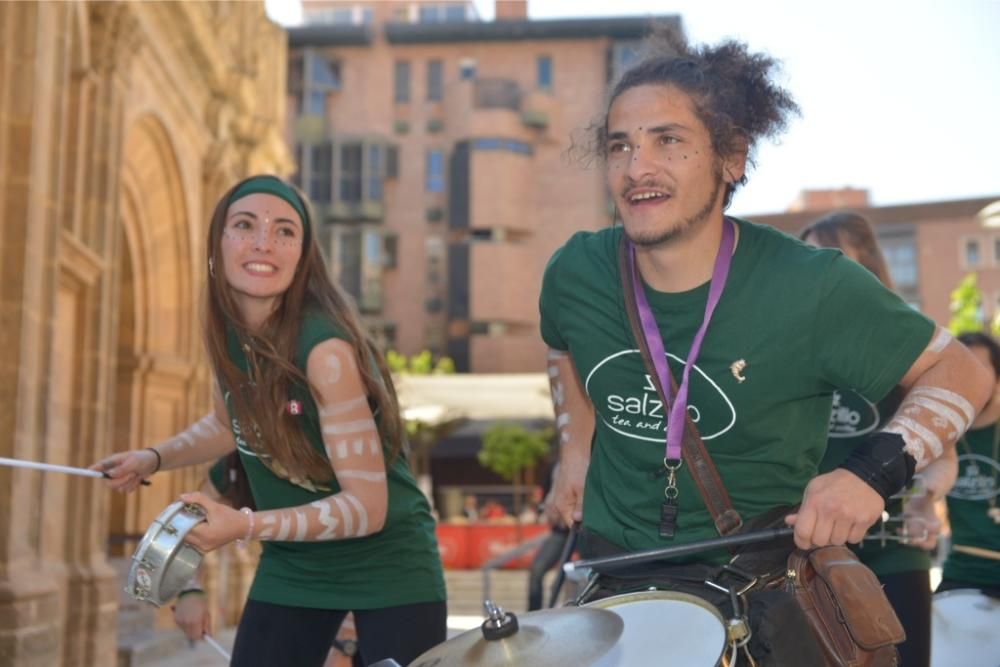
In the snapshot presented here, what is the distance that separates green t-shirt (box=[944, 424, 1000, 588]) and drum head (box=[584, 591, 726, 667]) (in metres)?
3.18

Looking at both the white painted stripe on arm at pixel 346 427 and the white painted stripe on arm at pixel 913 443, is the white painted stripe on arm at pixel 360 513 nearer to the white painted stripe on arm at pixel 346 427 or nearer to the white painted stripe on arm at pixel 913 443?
the white painted stripe on arm at pixel 346 427

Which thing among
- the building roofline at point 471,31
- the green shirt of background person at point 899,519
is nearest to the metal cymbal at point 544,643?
the green shirt of background person at point 899,519

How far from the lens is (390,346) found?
46906mm

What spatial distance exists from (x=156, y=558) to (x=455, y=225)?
44.2 meters

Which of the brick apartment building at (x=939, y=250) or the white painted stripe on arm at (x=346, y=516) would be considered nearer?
the white painted stripe on arm at (x=346, y=516)

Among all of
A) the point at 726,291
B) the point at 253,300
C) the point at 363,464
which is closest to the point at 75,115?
the point at 253,300

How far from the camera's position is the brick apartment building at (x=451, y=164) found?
45938 mm

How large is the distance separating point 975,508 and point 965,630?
44.7 inches

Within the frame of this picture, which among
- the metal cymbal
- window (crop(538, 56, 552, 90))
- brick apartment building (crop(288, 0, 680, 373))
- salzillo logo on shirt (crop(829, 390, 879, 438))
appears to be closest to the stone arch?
salzillo logo on shirt (crop(829, 390, 879, 438))

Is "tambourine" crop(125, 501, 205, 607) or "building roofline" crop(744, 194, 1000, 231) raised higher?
"building roofline" crop(744, 194, 1000, 231)

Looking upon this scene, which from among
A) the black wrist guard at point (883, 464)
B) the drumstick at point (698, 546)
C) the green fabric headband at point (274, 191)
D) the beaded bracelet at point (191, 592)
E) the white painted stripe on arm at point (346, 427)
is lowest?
the beaded bracelet at point (191, 592)

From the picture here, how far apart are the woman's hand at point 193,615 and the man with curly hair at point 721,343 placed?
1438 millimetres

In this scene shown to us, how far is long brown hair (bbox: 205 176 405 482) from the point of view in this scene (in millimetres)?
3768

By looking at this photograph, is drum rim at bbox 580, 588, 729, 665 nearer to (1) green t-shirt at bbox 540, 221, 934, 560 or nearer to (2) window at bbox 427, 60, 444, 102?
(1) green t-shirt at bbox 540, 221, 934, 560
